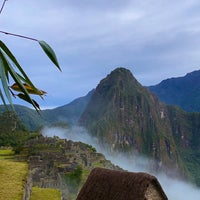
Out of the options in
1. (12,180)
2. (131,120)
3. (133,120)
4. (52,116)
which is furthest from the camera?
(52,116)

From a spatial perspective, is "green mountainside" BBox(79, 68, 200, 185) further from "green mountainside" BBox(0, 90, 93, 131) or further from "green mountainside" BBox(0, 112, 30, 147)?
"green mountainside" BBox(0, 112, 30, 147)

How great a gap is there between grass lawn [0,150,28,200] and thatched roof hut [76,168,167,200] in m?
1.58

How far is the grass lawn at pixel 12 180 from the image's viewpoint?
309 inches

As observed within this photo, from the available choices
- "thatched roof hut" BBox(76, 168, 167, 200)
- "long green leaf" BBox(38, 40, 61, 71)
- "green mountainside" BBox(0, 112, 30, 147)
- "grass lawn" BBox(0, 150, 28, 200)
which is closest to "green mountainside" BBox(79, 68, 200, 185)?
"green mountainside" BBox(0, 112, 30, 147)

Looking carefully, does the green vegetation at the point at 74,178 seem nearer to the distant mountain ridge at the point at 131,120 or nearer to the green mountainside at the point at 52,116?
the distant mountain ridge at the point at 131,120

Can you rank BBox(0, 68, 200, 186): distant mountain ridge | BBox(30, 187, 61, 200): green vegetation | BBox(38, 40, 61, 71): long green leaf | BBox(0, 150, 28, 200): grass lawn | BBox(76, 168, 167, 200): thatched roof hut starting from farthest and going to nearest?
1. BBox(0, 68, 200, 186): distant mountain ridge
2. BBox(30, 187, 61, 200): green vegetation
3. BBox(76, 168, 167, 200): thatched roof hut
4. BBox(0, 150, 28, 200): grass lawn
5. BBox(38, 40, 61, 71): long green leaf

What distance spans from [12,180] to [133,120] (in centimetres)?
11014

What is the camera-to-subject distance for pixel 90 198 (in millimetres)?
9109

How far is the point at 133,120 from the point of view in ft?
388

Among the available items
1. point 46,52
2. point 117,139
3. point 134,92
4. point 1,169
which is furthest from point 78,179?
point 134,92

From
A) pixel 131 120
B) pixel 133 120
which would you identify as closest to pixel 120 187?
pixel 131 120

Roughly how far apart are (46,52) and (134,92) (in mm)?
118210

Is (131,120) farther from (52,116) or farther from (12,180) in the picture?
(12,180)

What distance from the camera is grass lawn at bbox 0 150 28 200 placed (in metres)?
7.86
